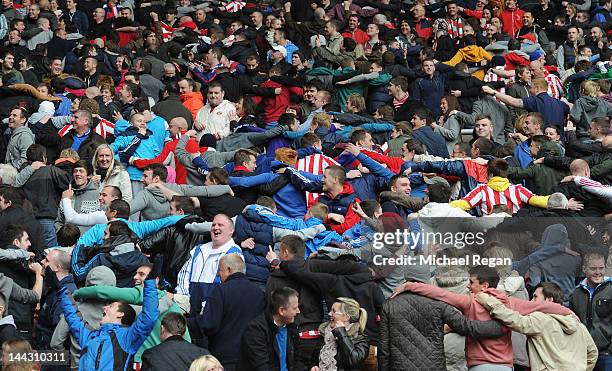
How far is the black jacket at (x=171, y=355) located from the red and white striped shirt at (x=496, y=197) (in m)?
4.36

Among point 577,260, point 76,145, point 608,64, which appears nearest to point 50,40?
point 76,145

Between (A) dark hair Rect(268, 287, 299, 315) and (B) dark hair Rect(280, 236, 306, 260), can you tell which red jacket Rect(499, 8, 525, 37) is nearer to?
(B) dark hair Rect(280, 236, 306, 260)

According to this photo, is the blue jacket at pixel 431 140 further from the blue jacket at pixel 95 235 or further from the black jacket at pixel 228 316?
the black jacket at pixel 228 316

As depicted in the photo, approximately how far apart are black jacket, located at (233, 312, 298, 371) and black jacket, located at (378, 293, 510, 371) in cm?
88

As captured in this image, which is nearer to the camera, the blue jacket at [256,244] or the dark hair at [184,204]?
the blue jacket at [256,244]

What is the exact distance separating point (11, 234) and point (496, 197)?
4.89 meters

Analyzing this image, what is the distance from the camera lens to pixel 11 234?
12.4 metres

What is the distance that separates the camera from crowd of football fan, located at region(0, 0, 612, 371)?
418 inches

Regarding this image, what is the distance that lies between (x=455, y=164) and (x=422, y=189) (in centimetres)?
49

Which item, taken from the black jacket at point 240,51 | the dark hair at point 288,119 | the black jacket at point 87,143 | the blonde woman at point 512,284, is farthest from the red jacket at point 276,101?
the blonde woman at point 512,284

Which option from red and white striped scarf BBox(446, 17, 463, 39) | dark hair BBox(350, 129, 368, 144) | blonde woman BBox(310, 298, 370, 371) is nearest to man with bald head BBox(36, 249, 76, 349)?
blonde woman BBox(310, 298, 370, 371)

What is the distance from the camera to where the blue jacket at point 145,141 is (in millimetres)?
15336

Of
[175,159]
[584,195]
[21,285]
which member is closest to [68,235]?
[21,285]

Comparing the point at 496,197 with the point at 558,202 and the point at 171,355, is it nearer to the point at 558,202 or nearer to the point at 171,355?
the point at 558,202
